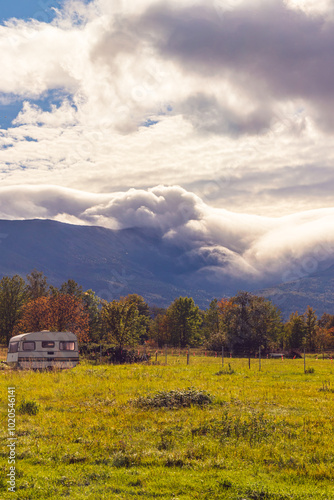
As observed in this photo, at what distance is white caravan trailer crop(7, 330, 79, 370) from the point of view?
35.9m

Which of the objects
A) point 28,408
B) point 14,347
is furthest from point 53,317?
point 28,408

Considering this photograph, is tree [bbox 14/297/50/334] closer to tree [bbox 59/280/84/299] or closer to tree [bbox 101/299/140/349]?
tree [bbox 101/299/140/349]

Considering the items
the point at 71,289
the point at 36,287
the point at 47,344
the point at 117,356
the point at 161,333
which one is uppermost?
the point at 36,287

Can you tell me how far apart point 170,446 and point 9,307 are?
7189 centimetres

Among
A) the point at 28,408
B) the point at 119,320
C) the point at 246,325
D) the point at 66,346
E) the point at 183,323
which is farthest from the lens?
the point at 183,323

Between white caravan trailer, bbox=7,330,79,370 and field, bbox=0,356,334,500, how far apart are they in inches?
499

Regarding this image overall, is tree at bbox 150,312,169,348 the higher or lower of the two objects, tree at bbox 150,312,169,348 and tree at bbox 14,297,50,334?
the lower

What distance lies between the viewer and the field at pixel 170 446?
409 inches

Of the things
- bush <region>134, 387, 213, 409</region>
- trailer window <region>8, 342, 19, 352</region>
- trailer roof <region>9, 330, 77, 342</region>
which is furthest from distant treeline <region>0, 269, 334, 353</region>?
bush <region>134, 387, 213, 409</region>

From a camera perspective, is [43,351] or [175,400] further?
[43,351]

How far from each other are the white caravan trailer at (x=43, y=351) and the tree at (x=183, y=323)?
242 feet

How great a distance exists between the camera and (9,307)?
7906 cm

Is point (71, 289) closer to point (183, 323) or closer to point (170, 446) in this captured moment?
point (183, 323)

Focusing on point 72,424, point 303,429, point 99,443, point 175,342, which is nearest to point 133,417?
point 72,424
